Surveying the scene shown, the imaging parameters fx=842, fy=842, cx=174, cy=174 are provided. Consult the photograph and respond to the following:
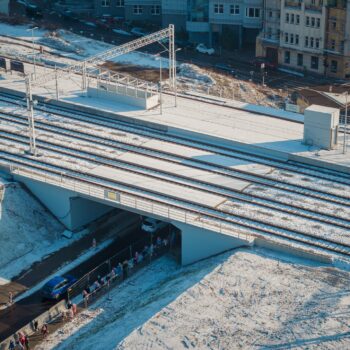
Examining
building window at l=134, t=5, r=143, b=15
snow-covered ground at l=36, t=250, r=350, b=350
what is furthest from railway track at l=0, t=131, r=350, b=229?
building window at l=134, t=5, r=143, b=15

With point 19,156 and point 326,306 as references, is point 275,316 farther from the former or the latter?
point 19,156

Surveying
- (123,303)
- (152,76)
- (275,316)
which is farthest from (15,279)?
(152,76)

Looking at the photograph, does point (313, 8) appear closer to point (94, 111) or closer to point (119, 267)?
point (94, 111)

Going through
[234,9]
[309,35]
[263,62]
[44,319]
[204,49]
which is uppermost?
[234,9]

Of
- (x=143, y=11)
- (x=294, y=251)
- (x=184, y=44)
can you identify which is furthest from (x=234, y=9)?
(x=294, y=251)

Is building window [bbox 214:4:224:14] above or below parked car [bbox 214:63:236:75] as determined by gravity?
above

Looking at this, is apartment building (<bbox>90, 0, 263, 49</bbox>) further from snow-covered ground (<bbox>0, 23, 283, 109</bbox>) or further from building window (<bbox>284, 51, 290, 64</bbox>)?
snow-covered ground (<bbox>0, 23, 283, 109</bbox>)

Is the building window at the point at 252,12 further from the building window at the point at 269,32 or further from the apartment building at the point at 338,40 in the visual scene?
the apartment building at the point at 338,40
